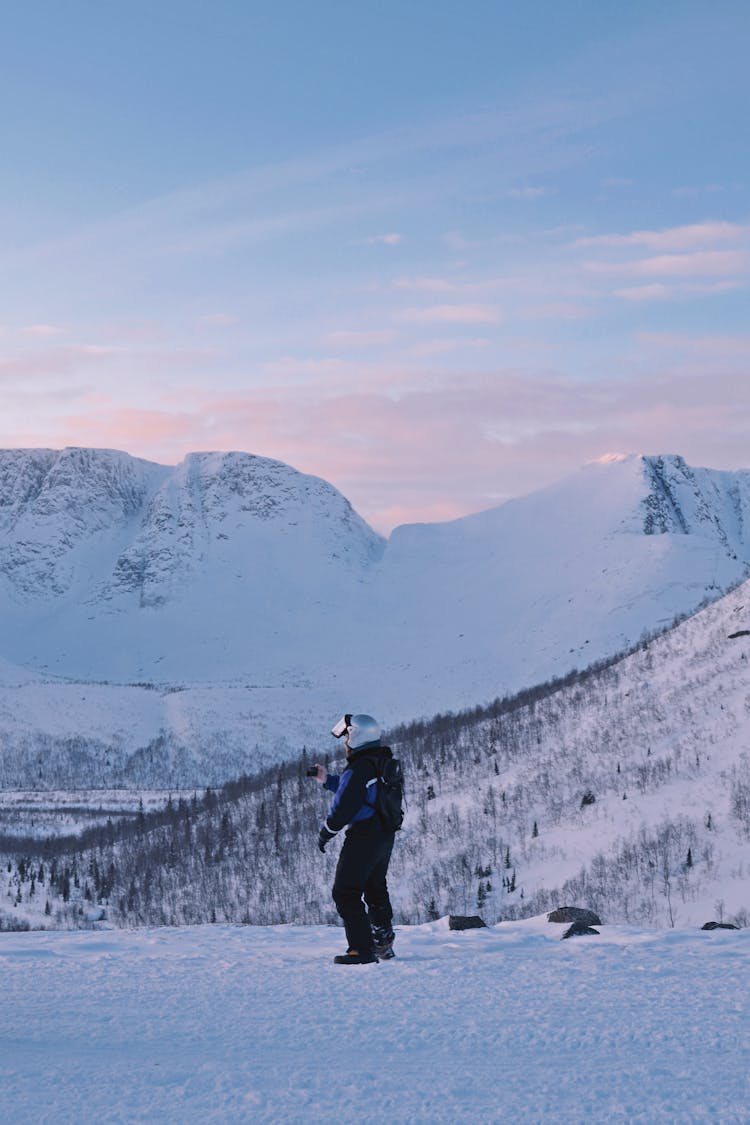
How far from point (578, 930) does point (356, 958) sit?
8.82 ft

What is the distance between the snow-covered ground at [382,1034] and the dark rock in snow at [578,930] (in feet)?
1.72

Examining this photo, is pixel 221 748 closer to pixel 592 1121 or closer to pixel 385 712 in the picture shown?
pixel 385 712

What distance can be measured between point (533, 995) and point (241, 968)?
2508 mm

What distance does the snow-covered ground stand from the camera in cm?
515

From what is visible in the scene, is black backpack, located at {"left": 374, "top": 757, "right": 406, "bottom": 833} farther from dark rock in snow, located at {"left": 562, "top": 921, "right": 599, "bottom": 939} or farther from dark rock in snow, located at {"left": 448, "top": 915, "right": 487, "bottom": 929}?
dark rock in snow, located at {"left": 448, "top": 915, "right": 487, "bottom": 929}

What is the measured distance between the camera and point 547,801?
135 ft

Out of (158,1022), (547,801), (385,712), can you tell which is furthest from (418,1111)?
(385,712)

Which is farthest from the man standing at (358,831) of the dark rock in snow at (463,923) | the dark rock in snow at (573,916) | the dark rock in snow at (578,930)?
the dark rock in snow at (573,916)

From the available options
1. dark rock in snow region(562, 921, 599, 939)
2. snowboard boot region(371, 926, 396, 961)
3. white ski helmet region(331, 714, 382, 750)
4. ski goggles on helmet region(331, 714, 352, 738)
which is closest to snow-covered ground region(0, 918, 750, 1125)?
snowboard boot region(371, 926, 396, 961)

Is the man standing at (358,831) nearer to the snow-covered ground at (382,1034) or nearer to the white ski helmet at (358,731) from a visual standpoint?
the white ski helmet at (358,731)

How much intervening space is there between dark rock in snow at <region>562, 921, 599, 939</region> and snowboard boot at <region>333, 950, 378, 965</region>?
241 cm

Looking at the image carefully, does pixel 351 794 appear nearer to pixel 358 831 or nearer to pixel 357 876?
pixel 358 831

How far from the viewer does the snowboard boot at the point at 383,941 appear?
30.3ft

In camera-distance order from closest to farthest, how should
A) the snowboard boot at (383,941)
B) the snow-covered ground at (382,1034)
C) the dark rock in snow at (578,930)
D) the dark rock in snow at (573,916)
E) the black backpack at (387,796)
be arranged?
the snow-covered ground at (382,1034)
the black backpack at (387,796)
the snowboard boot at (383,941)
the dark rock in snow at (578,930)
the dark rock in snow at (573,916)
